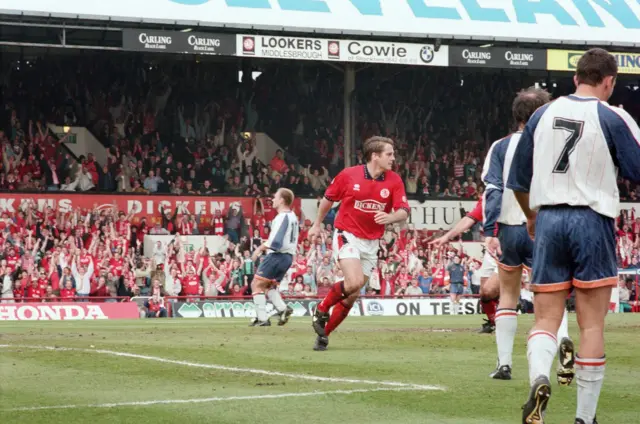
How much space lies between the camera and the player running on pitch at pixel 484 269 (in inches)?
443

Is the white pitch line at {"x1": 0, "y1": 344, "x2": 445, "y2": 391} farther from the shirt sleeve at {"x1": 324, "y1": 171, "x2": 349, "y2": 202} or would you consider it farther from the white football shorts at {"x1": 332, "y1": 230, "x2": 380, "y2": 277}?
the shirt sleeve at {"x1": 324, "y1": 171, "x2": 349, "y2": 202}

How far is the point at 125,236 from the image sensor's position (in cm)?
3319

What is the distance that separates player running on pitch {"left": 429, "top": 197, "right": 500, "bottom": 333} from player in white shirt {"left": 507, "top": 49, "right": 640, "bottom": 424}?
397 centimetres

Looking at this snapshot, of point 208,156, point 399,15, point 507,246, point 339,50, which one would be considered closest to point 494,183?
point 507,246

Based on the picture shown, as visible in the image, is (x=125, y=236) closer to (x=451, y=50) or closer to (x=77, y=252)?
(x=77, y=252)

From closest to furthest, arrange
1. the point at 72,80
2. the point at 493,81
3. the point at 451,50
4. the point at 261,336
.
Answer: the point at 261,336 → the point at 451,50 → the point at 72,80 → the point at 493,81

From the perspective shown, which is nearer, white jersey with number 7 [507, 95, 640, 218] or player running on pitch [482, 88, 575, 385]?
white jersey with number 7 [507, 95, 640, 218]

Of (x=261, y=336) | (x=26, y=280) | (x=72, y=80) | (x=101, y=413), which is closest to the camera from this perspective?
(x=101, y=413)

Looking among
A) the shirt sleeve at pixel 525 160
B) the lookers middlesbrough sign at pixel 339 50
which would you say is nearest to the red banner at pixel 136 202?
the lookers middlesbrough sign at pixel 339 50

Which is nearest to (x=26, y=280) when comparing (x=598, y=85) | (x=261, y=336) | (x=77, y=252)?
(x=77, y=252)

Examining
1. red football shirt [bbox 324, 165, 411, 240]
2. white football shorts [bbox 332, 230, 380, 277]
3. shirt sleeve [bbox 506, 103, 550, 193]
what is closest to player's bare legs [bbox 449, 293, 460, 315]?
red football shirt [bbox 324, 165, 411, 240]

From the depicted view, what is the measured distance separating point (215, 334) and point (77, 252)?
1424cm

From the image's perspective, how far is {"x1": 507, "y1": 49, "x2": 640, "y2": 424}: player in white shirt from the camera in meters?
6.71

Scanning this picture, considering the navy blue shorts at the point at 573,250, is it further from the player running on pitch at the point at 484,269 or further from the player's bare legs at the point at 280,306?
the player's bare legs at the point at 280,306
